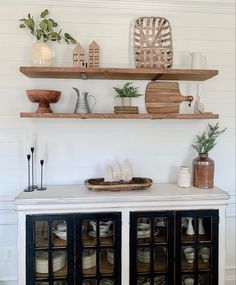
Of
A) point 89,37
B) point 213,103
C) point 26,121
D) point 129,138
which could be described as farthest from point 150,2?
point 26,121

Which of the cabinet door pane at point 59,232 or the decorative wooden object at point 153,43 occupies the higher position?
the decorative wooden object at point 153,43

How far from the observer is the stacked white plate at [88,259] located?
2.00 m

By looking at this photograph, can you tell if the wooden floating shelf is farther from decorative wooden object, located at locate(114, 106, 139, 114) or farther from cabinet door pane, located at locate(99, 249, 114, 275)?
cabinet door pane, located at locate(99, 249, 114, 275)

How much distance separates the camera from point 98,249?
1995 millimetres

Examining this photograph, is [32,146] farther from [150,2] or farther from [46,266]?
[150,2]

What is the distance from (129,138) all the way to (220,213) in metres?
0.94

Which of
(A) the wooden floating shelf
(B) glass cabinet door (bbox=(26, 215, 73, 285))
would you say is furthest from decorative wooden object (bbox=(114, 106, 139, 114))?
(B) glass cabinet door (bbox=(26, 215, 73, 285))

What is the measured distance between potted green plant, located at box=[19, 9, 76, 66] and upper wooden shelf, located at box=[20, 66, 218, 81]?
10 cm

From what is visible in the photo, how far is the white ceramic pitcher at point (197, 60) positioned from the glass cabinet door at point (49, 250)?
5.04 ft

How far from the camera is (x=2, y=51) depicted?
2281 mm

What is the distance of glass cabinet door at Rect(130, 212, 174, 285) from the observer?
202 cm

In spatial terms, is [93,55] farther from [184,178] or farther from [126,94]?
[184,178]

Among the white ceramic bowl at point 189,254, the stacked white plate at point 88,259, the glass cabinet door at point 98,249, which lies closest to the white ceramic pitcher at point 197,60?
the glass cabinet door at point 98,249

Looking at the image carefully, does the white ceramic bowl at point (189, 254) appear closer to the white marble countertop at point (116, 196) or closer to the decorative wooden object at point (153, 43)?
the white marble countertop at point (116, 196)
